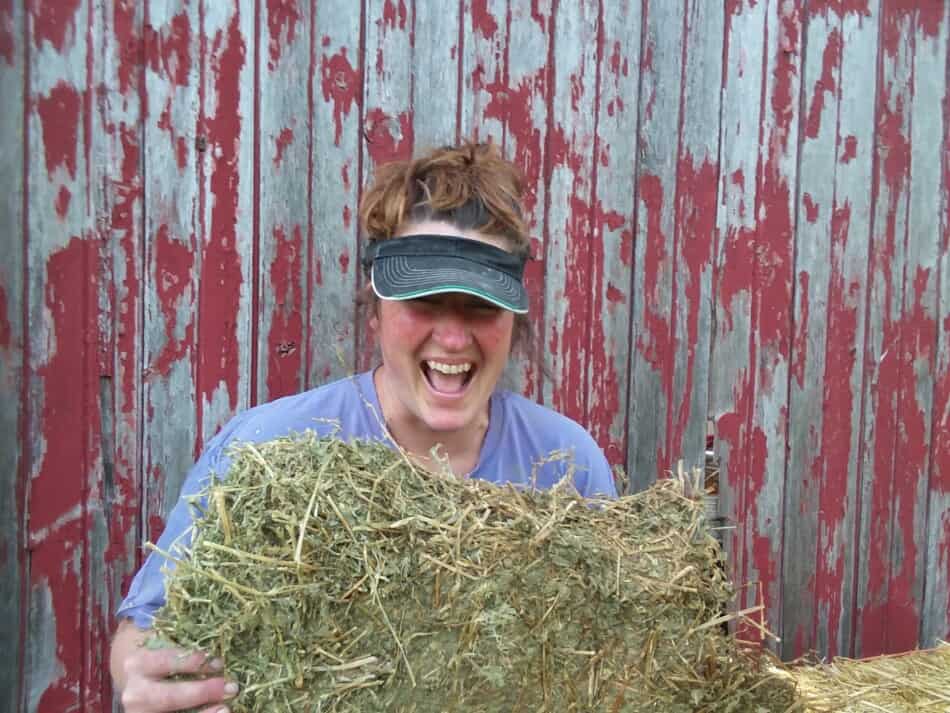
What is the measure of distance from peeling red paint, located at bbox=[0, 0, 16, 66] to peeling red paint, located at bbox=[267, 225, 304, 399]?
1091 millimetres

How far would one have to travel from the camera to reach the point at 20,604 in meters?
2.91

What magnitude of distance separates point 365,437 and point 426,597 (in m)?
0.61

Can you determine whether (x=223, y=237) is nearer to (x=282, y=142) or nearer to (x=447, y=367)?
(x=282, y=142)

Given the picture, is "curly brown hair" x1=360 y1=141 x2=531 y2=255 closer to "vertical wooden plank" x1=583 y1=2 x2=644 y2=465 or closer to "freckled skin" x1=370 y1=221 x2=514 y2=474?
"freckled skin" x1=370 y1=221 x2=514 y2=474

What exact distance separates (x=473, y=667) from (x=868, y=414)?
299cm

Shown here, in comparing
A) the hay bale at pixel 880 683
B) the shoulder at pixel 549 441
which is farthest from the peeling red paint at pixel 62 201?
the hay bale at pixel 880 683

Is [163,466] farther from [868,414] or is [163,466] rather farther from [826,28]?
[826,28]

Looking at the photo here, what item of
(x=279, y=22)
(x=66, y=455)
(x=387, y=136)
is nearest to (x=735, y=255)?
(x=387, y=136)

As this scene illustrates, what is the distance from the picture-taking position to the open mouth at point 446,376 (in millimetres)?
2150

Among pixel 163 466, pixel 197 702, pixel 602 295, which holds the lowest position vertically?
pixel 197 702

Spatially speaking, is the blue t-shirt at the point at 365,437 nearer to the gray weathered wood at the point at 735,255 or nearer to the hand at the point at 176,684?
the hand at the point at 176,684

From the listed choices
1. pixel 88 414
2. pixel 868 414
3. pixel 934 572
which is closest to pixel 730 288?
pixel 868 414

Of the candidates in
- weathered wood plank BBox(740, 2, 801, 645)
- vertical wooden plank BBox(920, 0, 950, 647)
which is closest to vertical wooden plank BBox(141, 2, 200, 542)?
weathered wood plank BBox(740, 2, 801, 645)

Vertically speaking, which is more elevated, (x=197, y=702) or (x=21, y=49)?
(x=21, y=49)
